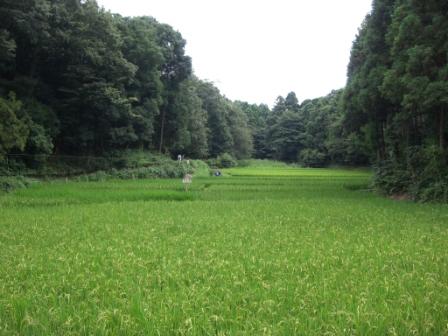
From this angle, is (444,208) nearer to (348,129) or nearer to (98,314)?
(98,314)

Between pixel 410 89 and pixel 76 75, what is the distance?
2550 cm

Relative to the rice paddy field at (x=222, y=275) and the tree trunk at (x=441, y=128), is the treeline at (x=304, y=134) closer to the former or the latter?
the tree trunk at (x=441, y=128)

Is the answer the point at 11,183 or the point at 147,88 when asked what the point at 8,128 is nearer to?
the point at 11,183

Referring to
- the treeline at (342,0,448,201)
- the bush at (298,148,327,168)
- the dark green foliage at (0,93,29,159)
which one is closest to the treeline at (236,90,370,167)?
the bush at (298,148,327,168)

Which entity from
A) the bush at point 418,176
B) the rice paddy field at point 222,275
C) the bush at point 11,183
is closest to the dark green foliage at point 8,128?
the bush at point 11,183

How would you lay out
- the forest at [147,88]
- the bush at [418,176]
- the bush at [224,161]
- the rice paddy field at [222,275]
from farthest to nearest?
the bush at [224,161] → the forest at [147,88] → the bush at [418,176] → the rice paddy field at [222,275]

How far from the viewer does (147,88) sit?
47406 millimetres

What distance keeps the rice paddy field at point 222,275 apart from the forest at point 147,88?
33.0 ft

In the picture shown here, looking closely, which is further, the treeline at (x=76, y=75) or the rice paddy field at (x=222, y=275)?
the treeline at (x=76, y=75)

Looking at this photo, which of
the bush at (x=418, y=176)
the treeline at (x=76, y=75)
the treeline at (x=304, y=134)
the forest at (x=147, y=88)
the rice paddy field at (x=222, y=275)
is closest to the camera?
the rice paddy field at (x=222, y=275)

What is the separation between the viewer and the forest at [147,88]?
73.1ft

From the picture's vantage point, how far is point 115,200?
21.3 meters

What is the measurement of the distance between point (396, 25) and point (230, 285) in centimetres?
2145

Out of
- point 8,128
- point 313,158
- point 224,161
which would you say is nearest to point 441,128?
point 8,128
